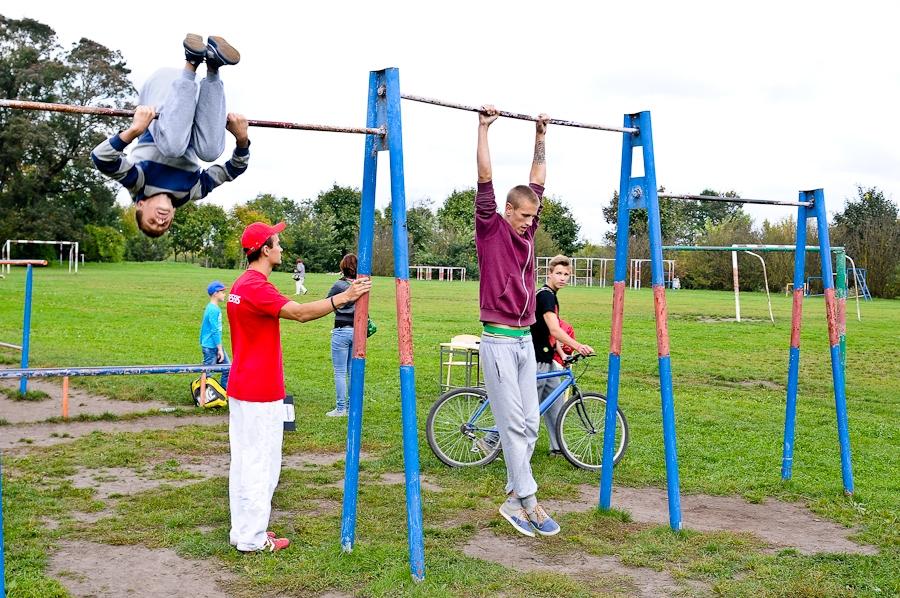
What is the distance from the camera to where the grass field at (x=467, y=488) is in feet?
16.7

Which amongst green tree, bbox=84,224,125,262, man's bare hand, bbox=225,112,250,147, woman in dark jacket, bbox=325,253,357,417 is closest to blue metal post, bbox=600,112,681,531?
man's bare hand, bbox=225,112,250,147

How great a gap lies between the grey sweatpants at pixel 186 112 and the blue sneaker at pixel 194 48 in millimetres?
83

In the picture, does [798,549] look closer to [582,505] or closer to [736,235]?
[582,505]

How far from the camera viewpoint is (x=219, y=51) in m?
4.37

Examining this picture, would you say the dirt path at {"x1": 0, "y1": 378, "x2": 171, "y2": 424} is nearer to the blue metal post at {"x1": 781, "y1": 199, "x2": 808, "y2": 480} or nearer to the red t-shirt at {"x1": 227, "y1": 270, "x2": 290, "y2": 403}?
the red t-shirt at {"x1": 227, "y1": 270, "x2": 290, "y2": 403}

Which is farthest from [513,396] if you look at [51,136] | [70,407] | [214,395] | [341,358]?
[51,136]

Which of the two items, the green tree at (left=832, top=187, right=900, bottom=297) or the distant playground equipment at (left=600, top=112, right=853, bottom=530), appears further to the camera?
the green tree at (left=832, top=187, right=900, bottom=297)

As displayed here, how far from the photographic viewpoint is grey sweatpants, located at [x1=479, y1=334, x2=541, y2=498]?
571 cm

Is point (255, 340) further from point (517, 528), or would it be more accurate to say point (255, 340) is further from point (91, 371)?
point (91, 371)

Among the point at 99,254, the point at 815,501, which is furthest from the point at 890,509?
the point at 99,254

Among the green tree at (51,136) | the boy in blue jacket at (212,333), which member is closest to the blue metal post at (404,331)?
the boy in blue jacket at (212,333)

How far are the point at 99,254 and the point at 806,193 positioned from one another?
2424 inches

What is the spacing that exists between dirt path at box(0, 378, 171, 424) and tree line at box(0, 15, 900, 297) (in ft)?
43.5

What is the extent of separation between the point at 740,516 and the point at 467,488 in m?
2.13
